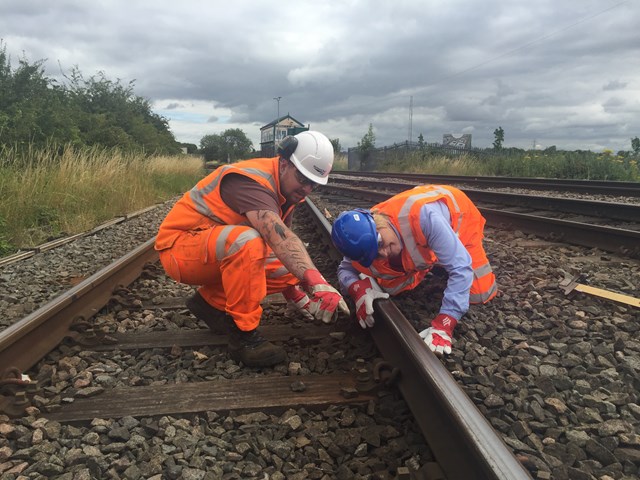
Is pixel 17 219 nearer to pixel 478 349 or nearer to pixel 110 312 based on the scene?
pixel 110 312

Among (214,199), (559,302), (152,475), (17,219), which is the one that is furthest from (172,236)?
(17,219)

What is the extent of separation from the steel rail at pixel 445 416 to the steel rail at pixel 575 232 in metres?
3.39

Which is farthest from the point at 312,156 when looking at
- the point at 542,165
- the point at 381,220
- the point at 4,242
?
the point at 542,165

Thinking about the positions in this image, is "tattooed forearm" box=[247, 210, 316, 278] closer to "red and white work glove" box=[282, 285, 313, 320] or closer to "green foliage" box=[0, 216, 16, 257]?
"red and white work glove" box=[282, 285, 313, 320]

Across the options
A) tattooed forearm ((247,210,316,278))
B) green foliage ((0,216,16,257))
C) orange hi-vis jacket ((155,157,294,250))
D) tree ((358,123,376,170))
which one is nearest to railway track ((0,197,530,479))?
tattooed forearm ((247,210,316,278))

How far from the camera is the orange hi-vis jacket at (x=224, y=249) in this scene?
2668mm

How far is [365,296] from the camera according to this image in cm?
293

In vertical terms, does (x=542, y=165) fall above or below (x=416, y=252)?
above

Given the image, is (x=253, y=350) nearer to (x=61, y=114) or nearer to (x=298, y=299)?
(x=298, y=299)

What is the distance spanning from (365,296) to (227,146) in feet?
204

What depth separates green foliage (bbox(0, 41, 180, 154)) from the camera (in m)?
11.2

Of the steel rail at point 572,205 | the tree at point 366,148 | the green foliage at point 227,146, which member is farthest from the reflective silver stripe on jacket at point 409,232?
the green foliage at point 227,146

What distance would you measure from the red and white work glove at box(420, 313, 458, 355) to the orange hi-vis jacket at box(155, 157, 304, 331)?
3.00 feet

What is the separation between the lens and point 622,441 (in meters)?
1.80
